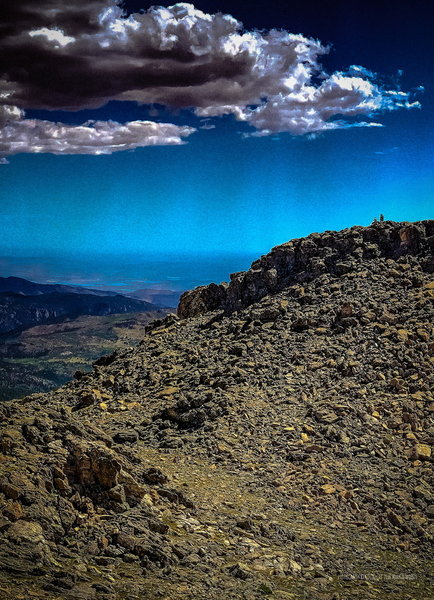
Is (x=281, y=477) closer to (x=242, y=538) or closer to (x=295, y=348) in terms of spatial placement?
(x=242, y=538)

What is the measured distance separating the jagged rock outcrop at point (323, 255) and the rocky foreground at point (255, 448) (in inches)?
4.7

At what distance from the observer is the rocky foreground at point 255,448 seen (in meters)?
12.7

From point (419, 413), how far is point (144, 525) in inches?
538

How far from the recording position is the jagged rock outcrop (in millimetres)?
33562

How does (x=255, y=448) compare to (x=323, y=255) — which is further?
(x=323, y=255)

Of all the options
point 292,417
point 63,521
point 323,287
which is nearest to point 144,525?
point 63,521

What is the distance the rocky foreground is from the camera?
41.6 feet

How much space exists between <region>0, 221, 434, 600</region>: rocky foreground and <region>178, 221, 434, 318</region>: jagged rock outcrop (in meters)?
0.12

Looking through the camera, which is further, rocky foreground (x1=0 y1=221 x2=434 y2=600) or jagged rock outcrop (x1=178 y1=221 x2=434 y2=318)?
jagged rock outcrop (x1=178 y1=221 x2=434 y2=318)

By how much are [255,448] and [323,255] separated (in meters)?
17.3

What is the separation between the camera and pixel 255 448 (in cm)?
2158

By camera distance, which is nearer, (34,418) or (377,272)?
(34,418)

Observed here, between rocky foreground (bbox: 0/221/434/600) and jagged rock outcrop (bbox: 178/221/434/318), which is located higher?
jagged rock outcrop (bbox: 178/221/434/318)

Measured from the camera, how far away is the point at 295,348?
28.0 m
